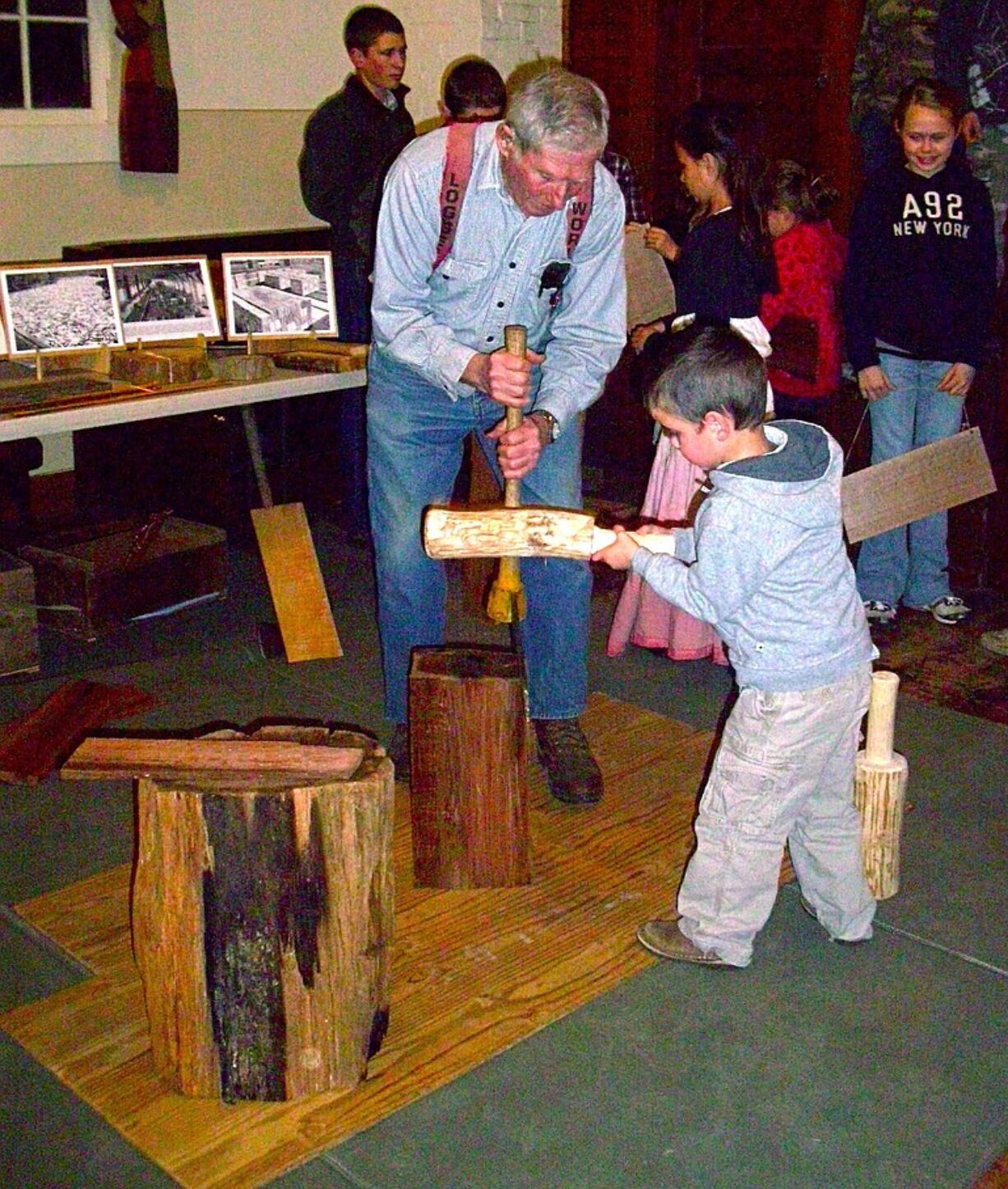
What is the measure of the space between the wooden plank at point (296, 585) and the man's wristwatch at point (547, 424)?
1511 mm

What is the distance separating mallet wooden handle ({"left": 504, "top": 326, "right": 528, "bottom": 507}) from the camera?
3033 millimetres

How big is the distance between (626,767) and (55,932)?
1481 millimetres

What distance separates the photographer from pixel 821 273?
194 inches

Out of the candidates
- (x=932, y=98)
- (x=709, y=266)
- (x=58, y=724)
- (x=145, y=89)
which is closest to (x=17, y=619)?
(x=58, y=724)

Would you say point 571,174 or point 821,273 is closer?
point 571,174

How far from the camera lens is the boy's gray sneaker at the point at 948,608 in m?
4.99

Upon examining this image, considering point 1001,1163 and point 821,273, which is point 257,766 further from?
point 821,273

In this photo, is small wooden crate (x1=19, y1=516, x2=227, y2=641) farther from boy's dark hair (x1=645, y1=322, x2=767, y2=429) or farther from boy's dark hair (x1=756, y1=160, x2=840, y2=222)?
boy's dark hair (x1=645, y1=322, x2=767, y2=429)

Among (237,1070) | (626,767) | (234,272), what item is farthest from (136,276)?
(237,1070)

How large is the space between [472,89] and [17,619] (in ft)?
8.14

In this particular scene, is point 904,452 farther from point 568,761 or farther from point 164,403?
point 164,403

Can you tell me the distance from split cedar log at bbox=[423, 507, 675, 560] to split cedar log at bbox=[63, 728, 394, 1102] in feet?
1.82

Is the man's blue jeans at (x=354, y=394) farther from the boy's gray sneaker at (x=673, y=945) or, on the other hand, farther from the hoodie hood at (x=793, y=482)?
the hoodie hood at (x=793, y=482)

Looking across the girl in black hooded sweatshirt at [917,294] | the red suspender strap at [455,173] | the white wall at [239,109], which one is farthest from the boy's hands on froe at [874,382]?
the white wall at [239,109]
